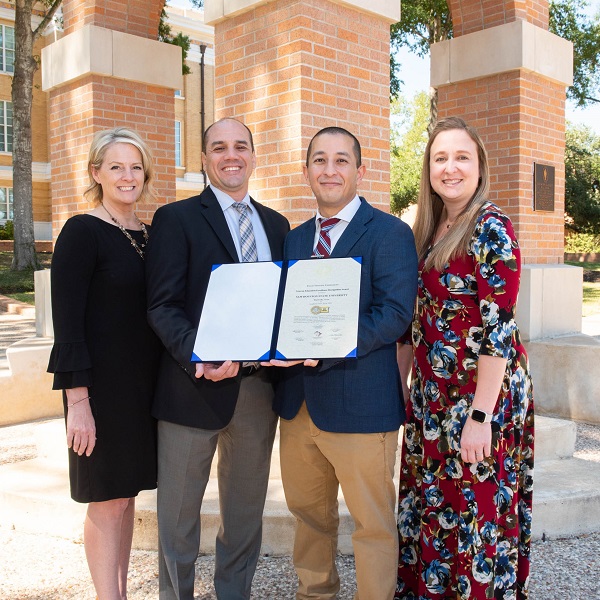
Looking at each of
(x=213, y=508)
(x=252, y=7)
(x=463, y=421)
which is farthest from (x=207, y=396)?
(x=252, y=7)

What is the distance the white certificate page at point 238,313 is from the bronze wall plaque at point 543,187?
17.1ft

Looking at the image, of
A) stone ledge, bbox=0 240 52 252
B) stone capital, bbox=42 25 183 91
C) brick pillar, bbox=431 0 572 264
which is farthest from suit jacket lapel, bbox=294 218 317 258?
stone ledge, bbox=0 240 52 252

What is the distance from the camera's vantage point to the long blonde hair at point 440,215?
2691mm

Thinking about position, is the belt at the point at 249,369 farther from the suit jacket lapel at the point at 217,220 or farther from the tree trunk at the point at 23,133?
the tree trunk at the point at 23,133

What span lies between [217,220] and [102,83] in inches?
168

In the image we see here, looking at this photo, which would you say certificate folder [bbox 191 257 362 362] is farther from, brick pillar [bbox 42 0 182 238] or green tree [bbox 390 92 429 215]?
green tree [bbox 390 92 429 215]

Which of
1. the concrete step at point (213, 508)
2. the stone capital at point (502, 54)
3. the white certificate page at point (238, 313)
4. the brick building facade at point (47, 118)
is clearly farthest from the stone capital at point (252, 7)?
the brick building facade at point (47, 118)

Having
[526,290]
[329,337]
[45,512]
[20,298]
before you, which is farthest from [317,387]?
[20,298]

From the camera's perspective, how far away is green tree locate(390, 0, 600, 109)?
51.0ft

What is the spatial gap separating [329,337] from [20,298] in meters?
14.8

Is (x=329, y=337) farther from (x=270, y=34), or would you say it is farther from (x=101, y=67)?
(x=101, y=67)

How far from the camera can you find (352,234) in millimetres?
2807

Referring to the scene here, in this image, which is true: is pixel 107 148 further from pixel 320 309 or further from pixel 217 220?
pixel 320 309

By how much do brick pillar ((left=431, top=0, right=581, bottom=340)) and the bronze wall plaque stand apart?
0.07 meters
